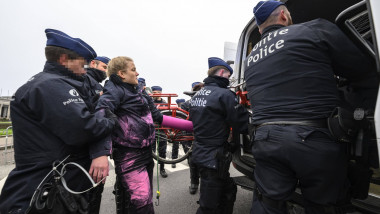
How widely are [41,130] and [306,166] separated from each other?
1.57m

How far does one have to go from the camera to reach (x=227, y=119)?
213cm

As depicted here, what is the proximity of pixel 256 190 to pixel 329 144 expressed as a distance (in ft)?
1.82

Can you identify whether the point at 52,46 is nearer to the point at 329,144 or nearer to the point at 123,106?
the point at 123,106

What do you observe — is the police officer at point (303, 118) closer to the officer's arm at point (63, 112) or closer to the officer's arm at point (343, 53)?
the officer's arm at point (343, 53)

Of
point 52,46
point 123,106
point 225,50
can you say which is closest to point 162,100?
point 225,50

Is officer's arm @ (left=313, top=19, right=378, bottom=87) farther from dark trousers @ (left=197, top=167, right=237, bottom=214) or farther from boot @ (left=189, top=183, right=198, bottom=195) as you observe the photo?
boot @ (left=189, top=183, right=198, bottom=195)

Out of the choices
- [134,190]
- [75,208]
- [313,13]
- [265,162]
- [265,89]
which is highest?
[313,13]

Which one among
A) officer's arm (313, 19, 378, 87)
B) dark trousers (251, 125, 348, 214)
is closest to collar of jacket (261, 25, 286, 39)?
officer's arm (313, 19, 378, 87)

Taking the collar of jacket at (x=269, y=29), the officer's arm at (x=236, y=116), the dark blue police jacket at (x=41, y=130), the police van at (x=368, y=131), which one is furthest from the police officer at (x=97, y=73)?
the collar of jacket at (x=269, y=29)

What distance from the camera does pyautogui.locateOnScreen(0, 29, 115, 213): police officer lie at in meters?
1.22

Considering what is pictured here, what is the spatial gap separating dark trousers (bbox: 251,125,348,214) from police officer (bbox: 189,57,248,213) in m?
0.81

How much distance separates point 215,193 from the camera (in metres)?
2.05

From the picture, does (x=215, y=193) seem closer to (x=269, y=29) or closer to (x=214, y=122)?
(x=214, y=122)

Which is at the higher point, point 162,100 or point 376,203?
point 162,100
